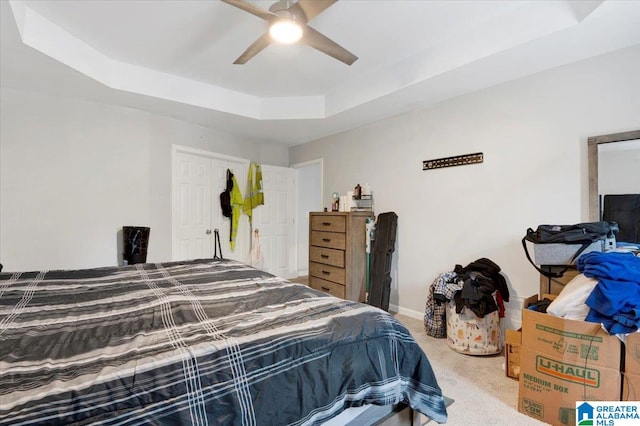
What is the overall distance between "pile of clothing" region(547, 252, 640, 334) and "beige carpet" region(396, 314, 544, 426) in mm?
654

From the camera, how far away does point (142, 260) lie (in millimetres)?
3479

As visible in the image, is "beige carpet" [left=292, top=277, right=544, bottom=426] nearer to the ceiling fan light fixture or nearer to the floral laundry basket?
the floral laundry basket

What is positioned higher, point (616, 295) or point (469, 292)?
point (616, 295)

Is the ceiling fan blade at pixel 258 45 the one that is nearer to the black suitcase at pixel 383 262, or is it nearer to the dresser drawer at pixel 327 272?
the black suitcase at pixel 383 262

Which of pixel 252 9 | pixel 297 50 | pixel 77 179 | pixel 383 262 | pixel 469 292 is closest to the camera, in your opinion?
pixel 252 9

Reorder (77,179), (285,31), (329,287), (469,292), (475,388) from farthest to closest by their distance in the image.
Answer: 1. (329,287)
2. (77,179)
3. (469,292)
4. (475,388)
5. (285,31)

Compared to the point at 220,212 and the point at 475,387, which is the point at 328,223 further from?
the point at 475,387

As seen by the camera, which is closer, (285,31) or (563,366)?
(563,366)

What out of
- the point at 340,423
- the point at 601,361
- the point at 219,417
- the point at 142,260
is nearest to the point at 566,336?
the point at 601,361

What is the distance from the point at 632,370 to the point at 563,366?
27cm

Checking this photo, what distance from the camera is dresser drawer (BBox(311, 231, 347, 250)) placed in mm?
3717

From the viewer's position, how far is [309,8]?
1.88 metres

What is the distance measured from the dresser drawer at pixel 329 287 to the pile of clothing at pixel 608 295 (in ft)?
7.36

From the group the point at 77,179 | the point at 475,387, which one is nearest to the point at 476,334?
the point at 475,387
